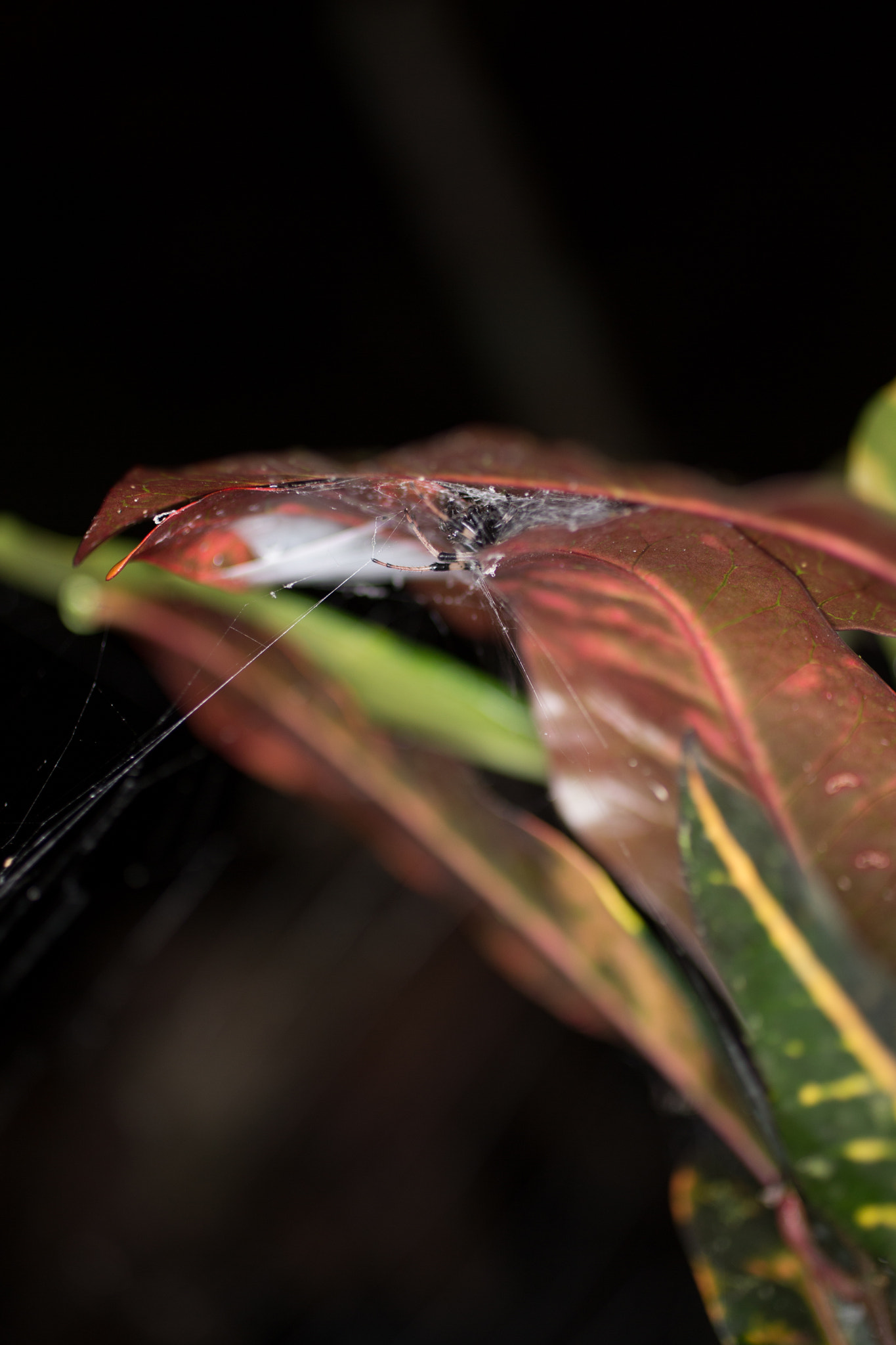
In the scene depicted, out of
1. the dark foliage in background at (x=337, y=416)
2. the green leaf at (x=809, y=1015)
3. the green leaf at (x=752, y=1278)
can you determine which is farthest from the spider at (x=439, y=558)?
the dark foliage in background at (x=337, y=416)

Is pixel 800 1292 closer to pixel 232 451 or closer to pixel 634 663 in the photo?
pixel 634 663

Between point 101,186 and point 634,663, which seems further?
point 101,186

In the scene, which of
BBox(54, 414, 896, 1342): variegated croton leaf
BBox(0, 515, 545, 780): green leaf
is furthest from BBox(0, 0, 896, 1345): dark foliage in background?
BBox(54, 414, 896, 1342): variegated croton leaf

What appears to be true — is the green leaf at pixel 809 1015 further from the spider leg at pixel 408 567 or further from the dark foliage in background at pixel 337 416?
the dark foliage in background at pixel 337 416

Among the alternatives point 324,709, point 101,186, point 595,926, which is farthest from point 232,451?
point 595,926

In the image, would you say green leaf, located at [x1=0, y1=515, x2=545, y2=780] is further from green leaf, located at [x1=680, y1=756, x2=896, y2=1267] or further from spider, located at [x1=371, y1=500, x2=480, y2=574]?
green leaf, located at [x1=680, y1=756, x2=896, y2=1267]
